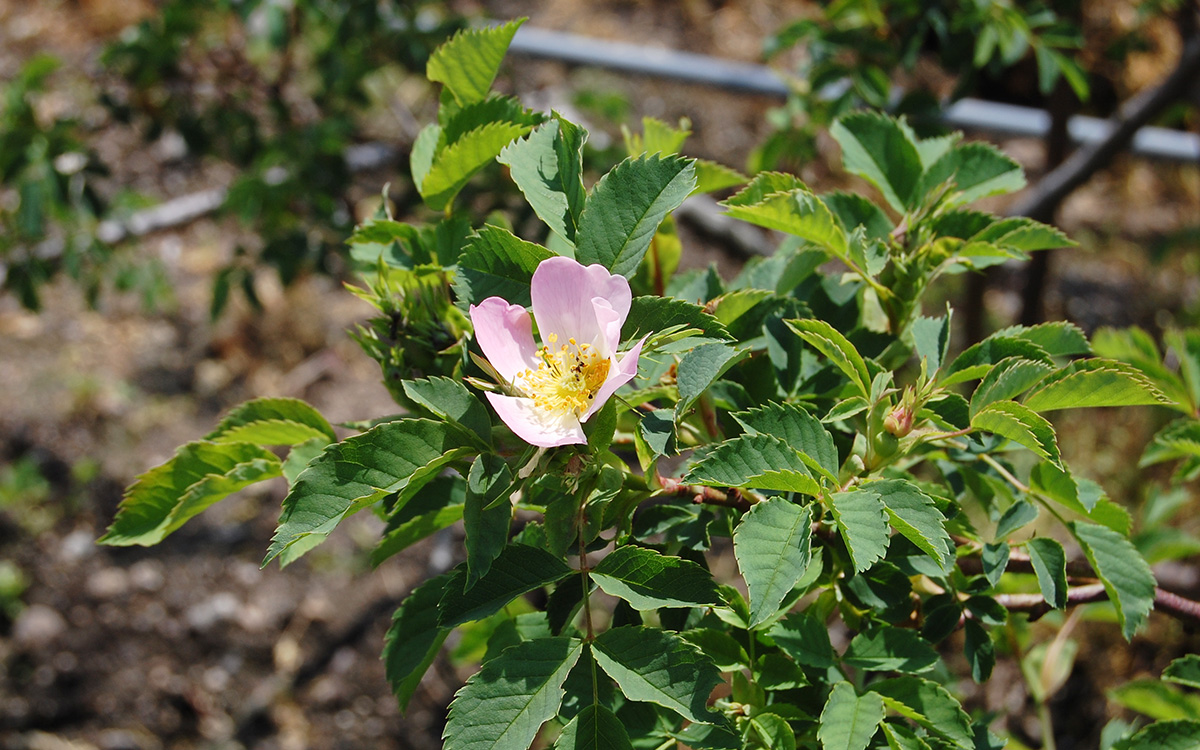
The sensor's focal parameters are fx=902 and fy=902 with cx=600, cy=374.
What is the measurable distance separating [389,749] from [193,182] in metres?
2.33

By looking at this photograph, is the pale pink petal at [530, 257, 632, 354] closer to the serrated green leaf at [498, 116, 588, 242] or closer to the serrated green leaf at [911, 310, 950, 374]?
the serrated green leaf at [498, 116, 588, 242]

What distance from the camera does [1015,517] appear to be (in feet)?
2.86

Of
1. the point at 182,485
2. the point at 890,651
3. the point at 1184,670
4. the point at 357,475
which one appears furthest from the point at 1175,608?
the point at 182,485

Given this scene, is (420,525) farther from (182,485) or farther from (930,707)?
(930,707)

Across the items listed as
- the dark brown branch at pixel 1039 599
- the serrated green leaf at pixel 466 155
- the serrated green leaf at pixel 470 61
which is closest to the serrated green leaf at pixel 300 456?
the serrated green leaf at pixel 466 155

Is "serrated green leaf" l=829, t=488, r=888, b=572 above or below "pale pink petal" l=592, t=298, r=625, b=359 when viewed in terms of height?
below

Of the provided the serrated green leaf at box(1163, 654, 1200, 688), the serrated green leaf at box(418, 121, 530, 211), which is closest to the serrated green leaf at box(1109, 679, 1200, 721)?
the serrated green leaf at box(1163, 654, 1200, 688)

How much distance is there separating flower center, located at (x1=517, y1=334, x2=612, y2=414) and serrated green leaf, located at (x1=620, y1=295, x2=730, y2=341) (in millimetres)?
42

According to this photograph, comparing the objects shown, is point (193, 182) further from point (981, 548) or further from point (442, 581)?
point (981, 548)

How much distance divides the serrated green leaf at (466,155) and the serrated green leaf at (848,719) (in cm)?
56

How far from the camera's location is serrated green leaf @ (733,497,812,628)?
67 cm

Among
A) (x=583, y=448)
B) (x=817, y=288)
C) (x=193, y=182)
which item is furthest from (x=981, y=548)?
(x=193, y=182)

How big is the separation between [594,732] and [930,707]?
0.31m

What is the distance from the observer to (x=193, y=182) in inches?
138
